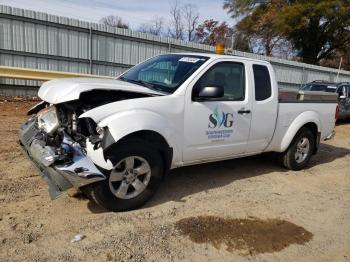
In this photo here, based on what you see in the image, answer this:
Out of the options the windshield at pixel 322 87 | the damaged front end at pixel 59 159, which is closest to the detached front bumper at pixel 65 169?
the damaged front end at pixel 59 159

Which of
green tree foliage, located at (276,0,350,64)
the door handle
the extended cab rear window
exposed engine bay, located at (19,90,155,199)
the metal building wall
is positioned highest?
green tree foliage, located at (276,0,350,64)

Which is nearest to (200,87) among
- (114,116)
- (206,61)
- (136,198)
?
(206,61)

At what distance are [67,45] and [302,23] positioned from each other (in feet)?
88.3

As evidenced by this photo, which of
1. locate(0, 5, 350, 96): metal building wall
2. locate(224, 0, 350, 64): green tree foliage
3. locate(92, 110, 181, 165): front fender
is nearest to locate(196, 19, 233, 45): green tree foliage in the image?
locate(224, 0, 350, 64): green tree foliage

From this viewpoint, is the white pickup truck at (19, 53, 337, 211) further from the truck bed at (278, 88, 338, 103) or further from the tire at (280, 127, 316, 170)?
the tire at (280, 127, 316, 170)

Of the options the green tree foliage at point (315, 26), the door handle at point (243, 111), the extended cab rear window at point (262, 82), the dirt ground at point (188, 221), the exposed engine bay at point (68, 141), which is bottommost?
the dirt ground at point (188, 221)

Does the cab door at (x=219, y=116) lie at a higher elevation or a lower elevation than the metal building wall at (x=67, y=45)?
lower

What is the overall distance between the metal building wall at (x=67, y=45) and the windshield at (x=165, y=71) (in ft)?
26.5

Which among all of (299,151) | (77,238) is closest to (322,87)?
(299,151)

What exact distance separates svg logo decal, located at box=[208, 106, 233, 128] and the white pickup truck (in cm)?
1

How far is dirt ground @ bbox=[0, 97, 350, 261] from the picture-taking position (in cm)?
346

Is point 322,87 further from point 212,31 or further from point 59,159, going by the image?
point 212,31

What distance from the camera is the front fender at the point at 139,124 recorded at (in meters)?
3.85

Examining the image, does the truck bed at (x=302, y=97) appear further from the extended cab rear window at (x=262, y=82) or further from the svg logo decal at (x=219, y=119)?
the svg logo decal at (x=219, y=119)
